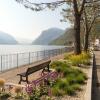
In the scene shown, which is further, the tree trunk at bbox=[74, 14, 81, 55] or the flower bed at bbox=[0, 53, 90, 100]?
the tree trunk at bbox=[74, 14, 81, 55]

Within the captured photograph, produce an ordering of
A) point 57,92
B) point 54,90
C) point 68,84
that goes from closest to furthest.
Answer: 1. point 57,92
2. point 54,90
3. point 68,84

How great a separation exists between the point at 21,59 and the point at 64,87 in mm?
15456

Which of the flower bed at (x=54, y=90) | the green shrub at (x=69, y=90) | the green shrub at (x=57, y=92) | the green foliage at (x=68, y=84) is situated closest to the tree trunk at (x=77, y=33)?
the green foliage at (x=68, y=84)

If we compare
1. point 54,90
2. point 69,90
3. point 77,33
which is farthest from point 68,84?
point 77,33

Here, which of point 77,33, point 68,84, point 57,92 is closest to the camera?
point 57,92

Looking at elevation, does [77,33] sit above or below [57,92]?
above

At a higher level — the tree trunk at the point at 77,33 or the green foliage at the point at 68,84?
the tree trunk at the point at 77,33

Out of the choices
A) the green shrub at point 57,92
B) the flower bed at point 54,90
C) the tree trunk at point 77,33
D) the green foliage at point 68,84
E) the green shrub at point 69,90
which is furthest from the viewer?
the tree trunk at point 77,33

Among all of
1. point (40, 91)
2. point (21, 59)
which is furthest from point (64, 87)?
point (21, 59)

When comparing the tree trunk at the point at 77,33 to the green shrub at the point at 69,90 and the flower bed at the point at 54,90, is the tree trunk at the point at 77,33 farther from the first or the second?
the green shrub at the point at 69,90

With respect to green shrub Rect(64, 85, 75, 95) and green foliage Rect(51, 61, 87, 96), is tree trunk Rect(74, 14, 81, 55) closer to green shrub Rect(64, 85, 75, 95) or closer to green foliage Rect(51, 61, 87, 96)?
green foliage Rect(51, 61, 87, 96)

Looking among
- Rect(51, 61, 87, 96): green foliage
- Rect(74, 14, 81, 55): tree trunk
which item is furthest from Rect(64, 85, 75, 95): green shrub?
Rect(74, 14, 81, 55): tree trunk

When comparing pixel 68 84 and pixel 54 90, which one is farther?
pixel 68 84

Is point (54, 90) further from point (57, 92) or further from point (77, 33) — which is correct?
point (77, 33)
